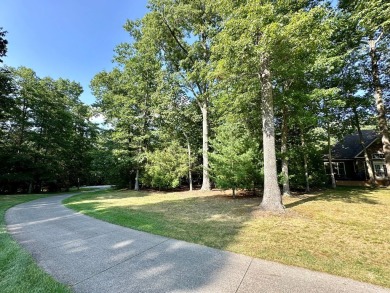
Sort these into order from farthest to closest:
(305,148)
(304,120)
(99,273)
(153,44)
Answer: (153,44) < (305,148) < (304,120) < (99,273)

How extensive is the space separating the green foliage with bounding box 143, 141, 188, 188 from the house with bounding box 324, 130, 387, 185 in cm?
1535

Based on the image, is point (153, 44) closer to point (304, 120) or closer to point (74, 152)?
point (304, 120)

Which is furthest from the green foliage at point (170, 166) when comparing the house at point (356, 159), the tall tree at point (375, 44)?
the house at point (356, 159)

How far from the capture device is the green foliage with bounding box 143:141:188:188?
713 inches

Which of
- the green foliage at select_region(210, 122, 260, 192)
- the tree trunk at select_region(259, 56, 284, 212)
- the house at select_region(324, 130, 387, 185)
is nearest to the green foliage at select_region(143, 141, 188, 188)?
the green foliage at select_region(210, 122, 260, 192)

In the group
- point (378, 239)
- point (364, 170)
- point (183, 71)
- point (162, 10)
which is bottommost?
point (378, 239)

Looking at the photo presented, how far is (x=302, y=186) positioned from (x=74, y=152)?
86.0 ft

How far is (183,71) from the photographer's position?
18.7m

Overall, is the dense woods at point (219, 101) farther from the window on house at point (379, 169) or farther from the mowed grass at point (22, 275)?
the mowed grass at point (22, 275)

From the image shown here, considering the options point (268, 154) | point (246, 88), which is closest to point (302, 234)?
point (268, 154)

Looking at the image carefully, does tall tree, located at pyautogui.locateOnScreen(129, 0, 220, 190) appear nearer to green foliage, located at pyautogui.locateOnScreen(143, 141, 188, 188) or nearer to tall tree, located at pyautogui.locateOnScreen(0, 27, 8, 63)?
green foliage, located at pyautogui.locateOnScreen(143, 141, 188, 188)

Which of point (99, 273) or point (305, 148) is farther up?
point (305, 148)

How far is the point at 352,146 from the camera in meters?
24.1

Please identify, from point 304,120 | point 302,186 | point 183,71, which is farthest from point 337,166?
point 183,71
